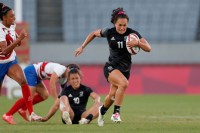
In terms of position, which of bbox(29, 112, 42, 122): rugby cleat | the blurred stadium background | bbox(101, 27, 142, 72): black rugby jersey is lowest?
the blurred stadium background

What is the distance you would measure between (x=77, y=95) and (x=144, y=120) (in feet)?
5.05

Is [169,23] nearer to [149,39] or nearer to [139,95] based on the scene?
[149,39]

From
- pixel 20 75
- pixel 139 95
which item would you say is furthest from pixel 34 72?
pixel 139 95

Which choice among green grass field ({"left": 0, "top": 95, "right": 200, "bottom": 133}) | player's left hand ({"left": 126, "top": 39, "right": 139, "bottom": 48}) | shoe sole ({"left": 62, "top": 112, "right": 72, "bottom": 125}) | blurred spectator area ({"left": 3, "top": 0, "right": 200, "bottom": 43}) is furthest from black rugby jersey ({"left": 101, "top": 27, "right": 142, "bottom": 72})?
blurred spectator area ({"left": 3, "top": 0, "right": 200, "bottom": 43})

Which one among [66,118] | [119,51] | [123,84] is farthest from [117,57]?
[66,118]

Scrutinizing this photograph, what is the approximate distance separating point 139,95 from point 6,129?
13.2m

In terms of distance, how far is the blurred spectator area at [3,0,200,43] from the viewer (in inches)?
1072

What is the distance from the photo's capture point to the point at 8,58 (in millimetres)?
11367

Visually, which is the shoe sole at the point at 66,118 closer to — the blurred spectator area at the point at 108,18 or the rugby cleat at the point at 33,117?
the rugby cleat at the point at 33,117

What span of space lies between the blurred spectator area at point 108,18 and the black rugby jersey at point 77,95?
1531cm

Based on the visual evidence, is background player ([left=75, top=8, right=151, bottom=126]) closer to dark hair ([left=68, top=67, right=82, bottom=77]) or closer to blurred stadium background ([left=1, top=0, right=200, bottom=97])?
dark hair ([left=68, top=67, right=82, bottom=77])

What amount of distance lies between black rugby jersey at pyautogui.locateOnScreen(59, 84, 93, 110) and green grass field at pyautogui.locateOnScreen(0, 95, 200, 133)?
0.38 meters

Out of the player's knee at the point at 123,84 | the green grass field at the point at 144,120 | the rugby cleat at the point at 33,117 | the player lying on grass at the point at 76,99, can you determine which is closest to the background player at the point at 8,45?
the rugby cleat at the point at 33,117

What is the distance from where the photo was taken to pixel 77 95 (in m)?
11.7
